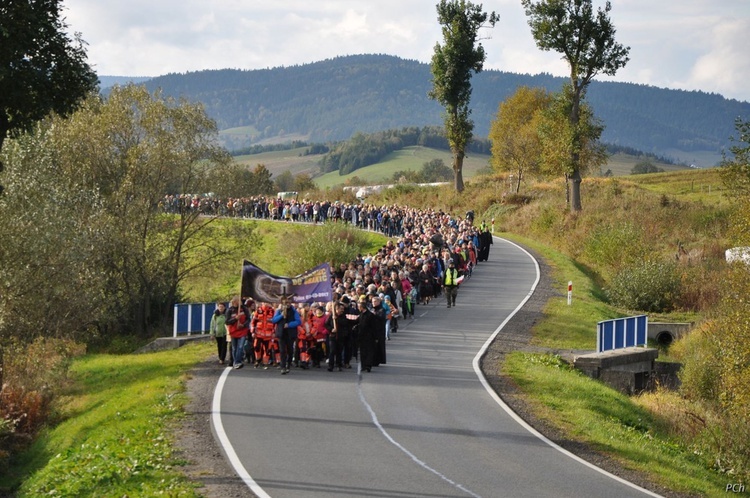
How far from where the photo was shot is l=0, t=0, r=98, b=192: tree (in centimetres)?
2161

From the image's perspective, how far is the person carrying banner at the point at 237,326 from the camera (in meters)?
21.5

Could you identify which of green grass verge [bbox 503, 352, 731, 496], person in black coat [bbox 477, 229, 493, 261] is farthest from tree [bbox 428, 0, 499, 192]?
green grass verge [bbox 503, 352, 731, 496]

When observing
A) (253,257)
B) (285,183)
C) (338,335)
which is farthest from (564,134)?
(285,183)

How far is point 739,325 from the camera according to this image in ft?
77.1

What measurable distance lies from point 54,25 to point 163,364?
8471 millimetres

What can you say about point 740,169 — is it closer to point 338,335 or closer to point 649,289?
point 649,289

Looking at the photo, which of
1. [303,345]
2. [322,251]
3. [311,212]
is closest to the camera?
[303,345]

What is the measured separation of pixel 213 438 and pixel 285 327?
18.6 feet

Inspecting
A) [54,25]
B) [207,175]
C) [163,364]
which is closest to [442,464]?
[163,364]

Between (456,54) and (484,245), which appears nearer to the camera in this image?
(484,245)

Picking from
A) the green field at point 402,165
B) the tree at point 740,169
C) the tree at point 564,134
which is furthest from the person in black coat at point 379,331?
the green field at point 402,165

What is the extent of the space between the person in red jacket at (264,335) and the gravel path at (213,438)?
3.13ft

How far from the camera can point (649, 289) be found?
129ft

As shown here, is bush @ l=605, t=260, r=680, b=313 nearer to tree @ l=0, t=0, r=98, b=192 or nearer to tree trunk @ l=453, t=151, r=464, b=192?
tree @ l=0, t=0, r=98, b=192
